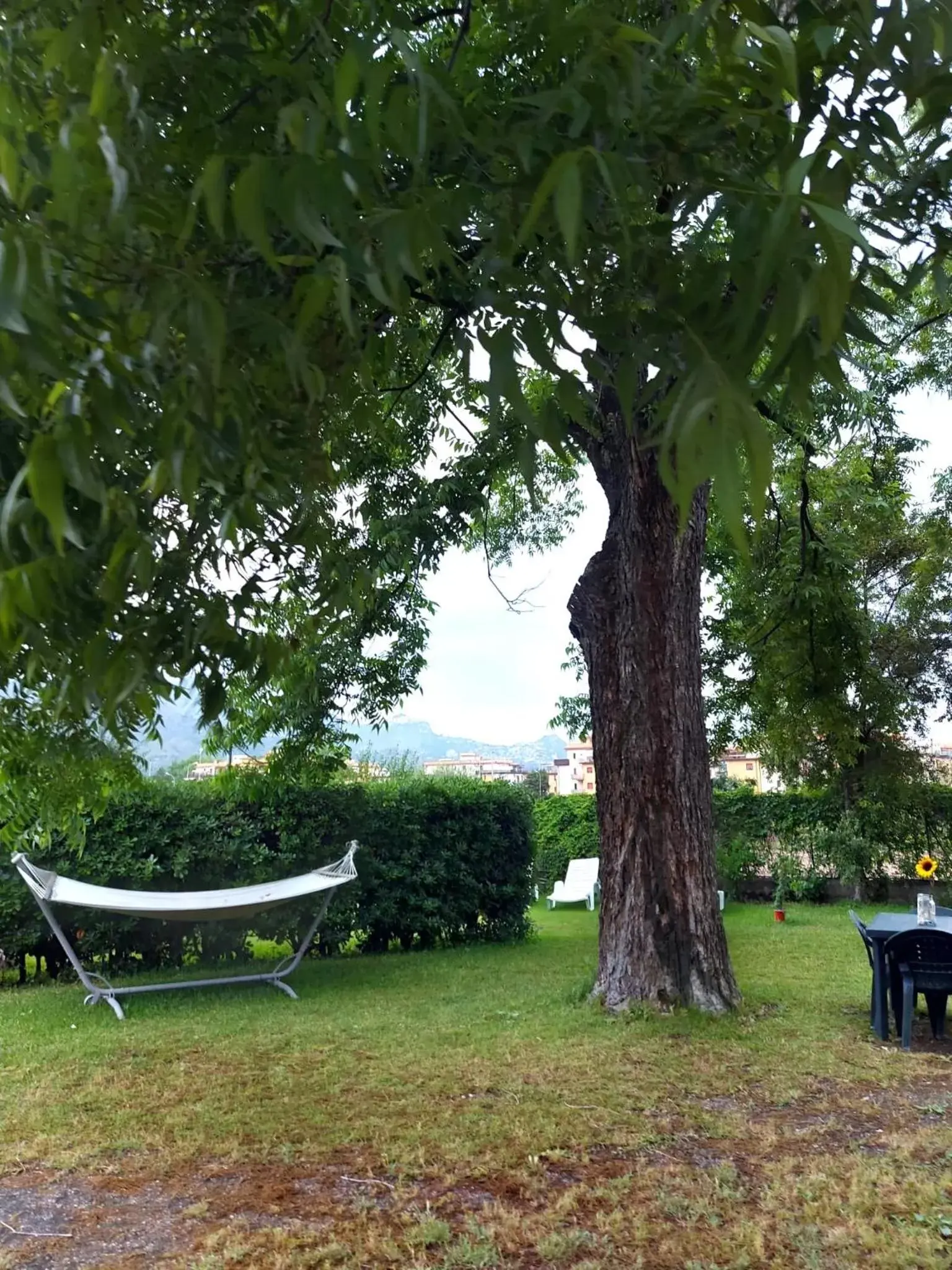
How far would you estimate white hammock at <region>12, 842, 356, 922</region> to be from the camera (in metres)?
5.14

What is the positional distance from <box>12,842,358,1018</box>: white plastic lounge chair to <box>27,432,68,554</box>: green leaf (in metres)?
4.72

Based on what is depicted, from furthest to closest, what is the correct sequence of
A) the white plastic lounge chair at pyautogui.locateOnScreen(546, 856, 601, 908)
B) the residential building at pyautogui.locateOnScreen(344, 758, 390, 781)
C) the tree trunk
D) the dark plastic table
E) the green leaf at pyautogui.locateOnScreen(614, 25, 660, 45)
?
the white plastic lounge chair at pyautogui.locateOnScreen(546, 856, 601, 908), the residential building at pyautogui.locateOnScreen(344, 758, 390, 781), the tree trunk, the dark plastic table, the green leaf at pyautogui.locateOnScreen(614, 25, 660, 45)

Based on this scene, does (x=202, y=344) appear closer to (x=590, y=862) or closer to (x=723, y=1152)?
(x=723, y=1152)

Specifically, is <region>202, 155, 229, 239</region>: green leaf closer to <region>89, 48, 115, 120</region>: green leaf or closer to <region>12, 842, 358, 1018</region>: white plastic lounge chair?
<region>89, 48, 115, 120</region>: green leaf

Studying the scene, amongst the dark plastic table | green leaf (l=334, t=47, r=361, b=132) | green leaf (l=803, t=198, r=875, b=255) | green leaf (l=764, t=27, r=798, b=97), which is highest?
green leaf (l=764, t=27, r=798, b=97)

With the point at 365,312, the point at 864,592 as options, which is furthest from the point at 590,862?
the point at 365,312

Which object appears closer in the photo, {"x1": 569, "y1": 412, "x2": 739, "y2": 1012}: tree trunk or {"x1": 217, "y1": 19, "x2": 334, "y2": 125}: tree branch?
{"x1": 217, "y1": 19, "x2": 334, "y2": 125}: tree branch

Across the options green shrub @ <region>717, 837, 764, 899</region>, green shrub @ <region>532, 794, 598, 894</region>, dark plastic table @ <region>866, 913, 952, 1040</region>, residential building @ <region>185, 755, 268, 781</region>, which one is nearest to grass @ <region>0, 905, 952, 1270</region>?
dark plastic table @ <region>866, 913, 952, 1040</region>

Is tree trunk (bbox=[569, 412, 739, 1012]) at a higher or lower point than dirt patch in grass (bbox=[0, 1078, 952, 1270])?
higher

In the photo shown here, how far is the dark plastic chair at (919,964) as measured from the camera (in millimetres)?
4266

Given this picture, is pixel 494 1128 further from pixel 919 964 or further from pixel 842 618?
pixel 842 618

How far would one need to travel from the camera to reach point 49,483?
2.86 ft

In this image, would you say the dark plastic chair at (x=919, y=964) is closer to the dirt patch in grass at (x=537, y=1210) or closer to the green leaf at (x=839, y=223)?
the dirt patch in grass at (x=537, y=1210)

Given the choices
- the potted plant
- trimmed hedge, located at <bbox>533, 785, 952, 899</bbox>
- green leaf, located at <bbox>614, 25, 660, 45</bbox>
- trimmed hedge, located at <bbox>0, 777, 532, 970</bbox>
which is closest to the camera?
green leaf, located at <bbox>614, 25, 660, 45</bbox>
